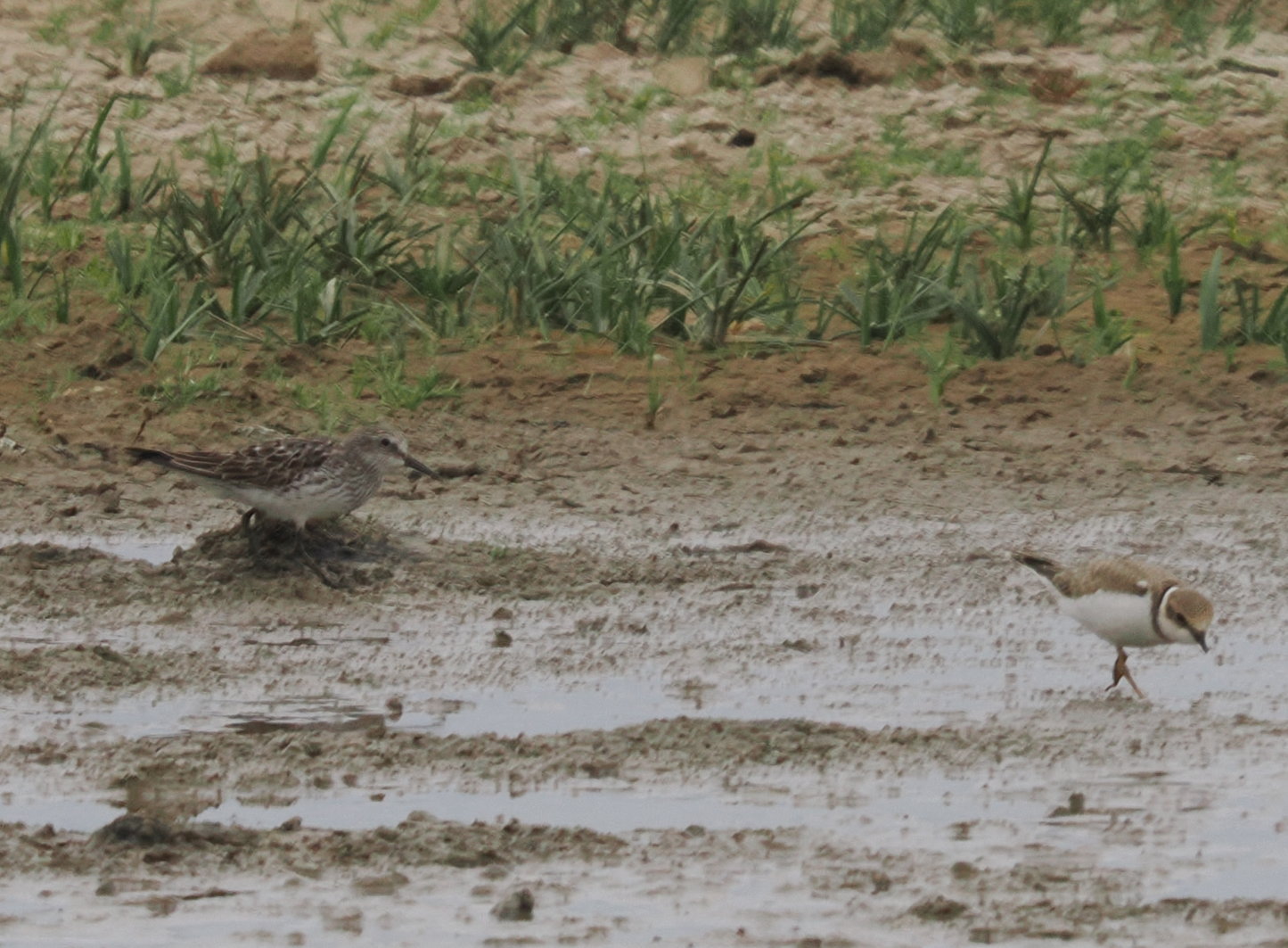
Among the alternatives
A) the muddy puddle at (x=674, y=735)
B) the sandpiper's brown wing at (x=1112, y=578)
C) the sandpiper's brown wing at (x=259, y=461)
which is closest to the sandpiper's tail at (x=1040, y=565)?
the sandpiper's brown wing at (x=1112, y=578)

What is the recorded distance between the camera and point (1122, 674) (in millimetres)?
7746

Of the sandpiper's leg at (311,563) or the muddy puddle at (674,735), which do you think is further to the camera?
the sandpiper's leg at (311,563)

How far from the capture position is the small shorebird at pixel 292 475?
29.3 ft

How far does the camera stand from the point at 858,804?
6.39 metres

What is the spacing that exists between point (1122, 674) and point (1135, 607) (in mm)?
218

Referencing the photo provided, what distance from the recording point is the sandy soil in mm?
5676

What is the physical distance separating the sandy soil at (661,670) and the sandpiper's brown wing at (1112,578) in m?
0.27

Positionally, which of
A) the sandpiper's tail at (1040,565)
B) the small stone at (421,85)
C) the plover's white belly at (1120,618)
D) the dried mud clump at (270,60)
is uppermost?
the plover's white belly at (1120,618)

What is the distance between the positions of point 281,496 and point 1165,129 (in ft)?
24.0

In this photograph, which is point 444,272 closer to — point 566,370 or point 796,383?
point 566,370

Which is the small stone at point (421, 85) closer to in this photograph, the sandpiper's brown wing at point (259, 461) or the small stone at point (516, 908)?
the sandpiper's brown wing at point (259, 461)

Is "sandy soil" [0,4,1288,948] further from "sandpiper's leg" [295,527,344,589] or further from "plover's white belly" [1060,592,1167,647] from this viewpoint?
"plover's white belly" [1060,592,1167,647]

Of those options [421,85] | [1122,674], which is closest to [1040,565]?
[1122,674]

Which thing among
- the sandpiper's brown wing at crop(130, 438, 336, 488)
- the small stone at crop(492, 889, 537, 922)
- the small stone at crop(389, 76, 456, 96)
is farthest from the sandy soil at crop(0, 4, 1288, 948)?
the small stone at crop(389, 76, 456, 96)
